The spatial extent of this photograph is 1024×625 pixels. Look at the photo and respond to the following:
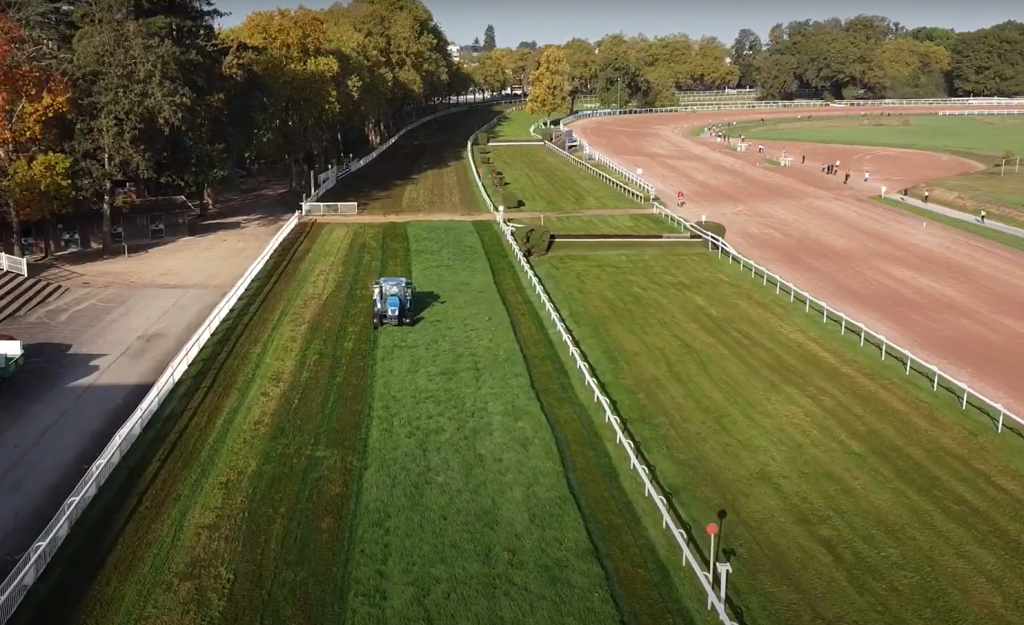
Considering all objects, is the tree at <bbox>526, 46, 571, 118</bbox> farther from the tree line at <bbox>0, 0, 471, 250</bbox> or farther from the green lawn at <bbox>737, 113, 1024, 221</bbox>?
the tree line at <bbox>0, 0, 471, 250</bbox>

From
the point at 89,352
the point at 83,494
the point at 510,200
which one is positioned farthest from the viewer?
the point at 510,200

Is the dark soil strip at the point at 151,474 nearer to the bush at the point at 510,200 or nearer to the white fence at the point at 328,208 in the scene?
the white fence at the point at 328,208

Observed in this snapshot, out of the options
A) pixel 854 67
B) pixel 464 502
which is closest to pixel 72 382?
pixel 464 502

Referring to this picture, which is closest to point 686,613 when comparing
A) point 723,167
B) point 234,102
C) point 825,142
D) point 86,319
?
point 86,319

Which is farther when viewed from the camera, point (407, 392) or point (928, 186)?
point (928, 186)

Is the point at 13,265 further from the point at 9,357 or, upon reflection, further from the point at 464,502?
the point at 464,502

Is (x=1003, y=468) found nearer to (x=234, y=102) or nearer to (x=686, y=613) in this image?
(x=686, y=613)
